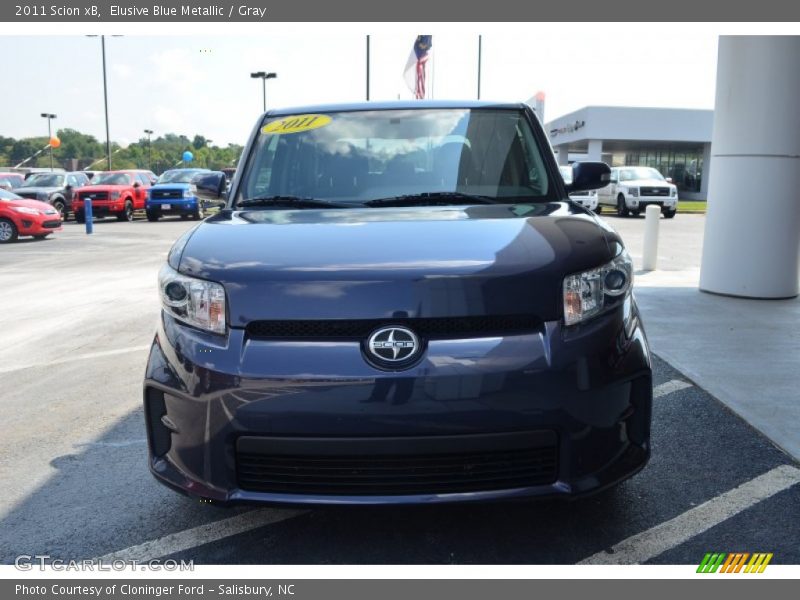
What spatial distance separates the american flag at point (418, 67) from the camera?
24.8m

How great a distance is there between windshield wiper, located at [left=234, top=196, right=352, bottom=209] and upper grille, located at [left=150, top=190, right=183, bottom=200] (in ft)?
74.2

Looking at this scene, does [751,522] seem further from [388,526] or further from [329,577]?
[329,577]

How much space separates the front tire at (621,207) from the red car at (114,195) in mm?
16425

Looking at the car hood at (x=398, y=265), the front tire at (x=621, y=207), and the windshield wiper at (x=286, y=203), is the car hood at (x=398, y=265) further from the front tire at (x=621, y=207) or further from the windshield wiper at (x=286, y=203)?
the front tire at (x=621, y=207)

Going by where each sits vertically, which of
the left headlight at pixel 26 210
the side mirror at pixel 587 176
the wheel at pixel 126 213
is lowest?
the wheel at pixel 126 213

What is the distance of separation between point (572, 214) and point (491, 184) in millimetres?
594

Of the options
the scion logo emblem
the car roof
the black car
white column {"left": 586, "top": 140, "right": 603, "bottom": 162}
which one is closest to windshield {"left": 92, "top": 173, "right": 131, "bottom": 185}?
the black car

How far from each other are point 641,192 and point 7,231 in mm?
19166

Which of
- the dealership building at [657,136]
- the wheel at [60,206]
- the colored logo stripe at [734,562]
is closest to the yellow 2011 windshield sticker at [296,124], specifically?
the colored logo stripe at [734,562]

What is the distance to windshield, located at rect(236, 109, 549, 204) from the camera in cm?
384

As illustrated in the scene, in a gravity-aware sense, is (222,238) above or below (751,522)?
above

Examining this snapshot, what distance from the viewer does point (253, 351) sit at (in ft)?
8.66

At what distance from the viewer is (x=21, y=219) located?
1800 centimetres

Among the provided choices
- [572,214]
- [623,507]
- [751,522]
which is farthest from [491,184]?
[751,522]
